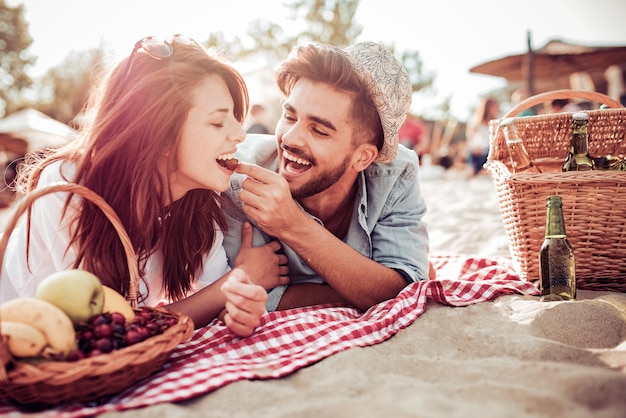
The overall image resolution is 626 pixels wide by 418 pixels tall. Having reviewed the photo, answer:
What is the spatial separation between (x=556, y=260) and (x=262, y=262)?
1.36 meters

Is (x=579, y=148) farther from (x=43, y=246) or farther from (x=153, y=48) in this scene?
(x=43, y=246)

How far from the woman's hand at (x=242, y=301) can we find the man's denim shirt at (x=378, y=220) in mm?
672

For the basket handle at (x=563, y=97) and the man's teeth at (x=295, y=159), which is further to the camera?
the basket handle at (x=563, y=97)

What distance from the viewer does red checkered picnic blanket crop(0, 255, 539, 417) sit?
62.3 inches

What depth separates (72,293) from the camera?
1568 mm

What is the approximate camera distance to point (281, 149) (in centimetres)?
281

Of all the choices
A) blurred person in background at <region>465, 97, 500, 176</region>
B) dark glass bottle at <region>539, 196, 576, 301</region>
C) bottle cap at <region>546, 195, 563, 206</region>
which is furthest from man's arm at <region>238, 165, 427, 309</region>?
blurred person in background at <region>465, 97, 500, 176</region>

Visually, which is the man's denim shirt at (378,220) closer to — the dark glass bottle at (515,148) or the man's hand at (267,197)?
the man's hand at (267,197)

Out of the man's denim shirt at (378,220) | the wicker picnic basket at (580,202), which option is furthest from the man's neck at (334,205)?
the wicker picnic basket at (580,202)

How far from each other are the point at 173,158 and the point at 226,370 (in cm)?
99

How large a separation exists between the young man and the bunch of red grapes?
93 cm

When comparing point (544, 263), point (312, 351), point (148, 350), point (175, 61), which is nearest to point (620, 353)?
point (544, 263)

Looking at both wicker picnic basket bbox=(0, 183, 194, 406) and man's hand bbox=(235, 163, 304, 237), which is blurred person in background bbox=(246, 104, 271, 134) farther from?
wicker picnic basket bbox=(0, 183, 194, 406)

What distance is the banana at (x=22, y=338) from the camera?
1.43 metres
